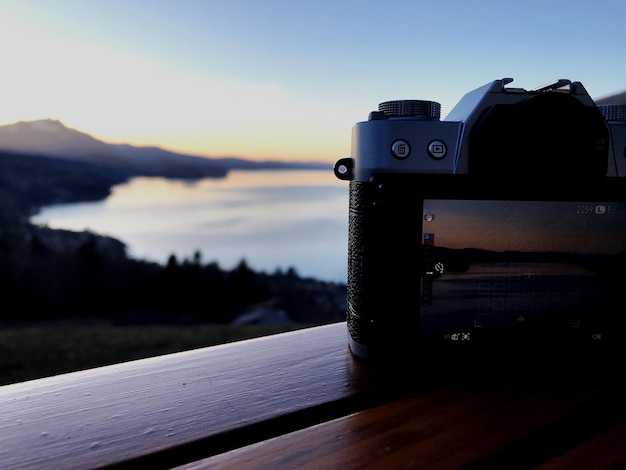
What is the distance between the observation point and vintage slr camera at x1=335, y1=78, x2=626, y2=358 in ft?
1.58

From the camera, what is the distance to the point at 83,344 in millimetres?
1774

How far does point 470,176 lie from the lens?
49cm

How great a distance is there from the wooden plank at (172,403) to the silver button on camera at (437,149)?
226 mm

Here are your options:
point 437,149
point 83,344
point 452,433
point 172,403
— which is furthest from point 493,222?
point 83,344

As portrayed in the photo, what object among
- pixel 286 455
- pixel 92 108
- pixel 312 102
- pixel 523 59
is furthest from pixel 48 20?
pixel 286 455

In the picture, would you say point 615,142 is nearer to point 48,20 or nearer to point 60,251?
point 48,20

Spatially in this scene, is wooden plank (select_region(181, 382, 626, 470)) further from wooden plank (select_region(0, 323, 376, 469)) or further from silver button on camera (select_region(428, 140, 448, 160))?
silver button on camera (select_region(428, 140, 448, 160))

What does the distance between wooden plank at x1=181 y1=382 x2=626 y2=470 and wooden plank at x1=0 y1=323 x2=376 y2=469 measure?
1.1 inches

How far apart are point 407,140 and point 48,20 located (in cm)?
101

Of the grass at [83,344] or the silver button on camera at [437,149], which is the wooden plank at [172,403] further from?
the grass at [83,344]

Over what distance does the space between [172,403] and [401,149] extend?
1.01 ft

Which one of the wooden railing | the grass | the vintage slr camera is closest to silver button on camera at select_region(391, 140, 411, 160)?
the vintage slr camera

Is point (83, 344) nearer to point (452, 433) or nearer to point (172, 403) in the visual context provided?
point (172, 403)

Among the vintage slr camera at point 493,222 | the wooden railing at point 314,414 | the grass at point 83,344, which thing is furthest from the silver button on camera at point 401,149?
the grass at point 83,344
